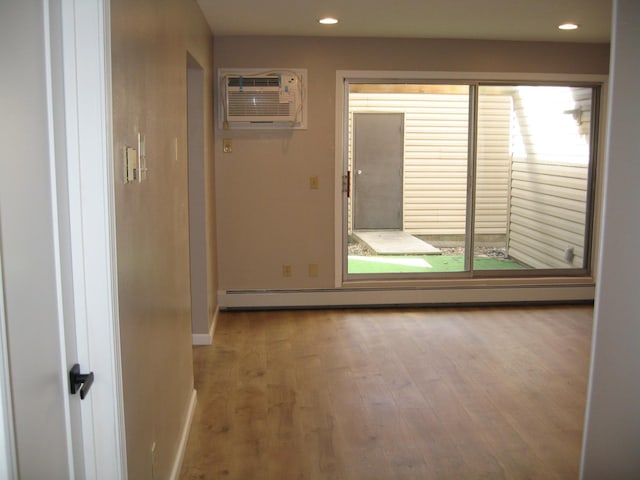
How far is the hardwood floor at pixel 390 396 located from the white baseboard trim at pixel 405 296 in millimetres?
191

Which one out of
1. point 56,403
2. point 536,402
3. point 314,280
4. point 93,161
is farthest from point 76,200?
point 314,280

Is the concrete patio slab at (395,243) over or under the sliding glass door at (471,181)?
under

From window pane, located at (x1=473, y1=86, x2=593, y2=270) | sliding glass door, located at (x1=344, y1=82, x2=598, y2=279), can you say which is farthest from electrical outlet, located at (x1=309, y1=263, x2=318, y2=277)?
window pane, located at (x1=473, y1=86, x2=593, y2=270)

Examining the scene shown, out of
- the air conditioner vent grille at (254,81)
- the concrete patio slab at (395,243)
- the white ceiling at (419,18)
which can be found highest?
the white ceiling at (419,18)

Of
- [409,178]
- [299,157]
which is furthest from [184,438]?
[409,178]

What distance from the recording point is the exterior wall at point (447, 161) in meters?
5.66

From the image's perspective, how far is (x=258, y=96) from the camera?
5.16 m

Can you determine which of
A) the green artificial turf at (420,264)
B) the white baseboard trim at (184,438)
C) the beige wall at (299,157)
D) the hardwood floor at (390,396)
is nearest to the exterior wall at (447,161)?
the green artificial turf at (420,264)

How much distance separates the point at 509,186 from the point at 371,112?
1507mm

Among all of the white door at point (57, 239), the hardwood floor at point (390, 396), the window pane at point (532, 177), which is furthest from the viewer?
the window pane at point (532, 177)

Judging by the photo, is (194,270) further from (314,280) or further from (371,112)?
(371,112)

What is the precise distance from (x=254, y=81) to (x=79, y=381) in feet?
13.3

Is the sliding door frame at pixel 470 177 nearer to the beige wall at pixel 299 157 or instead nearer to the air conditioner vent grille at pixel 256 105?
the beige wall at pixel 299 157

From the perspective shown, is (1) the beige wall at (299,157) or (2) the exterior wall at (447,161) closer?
(1) the beige wall at (299,157)
